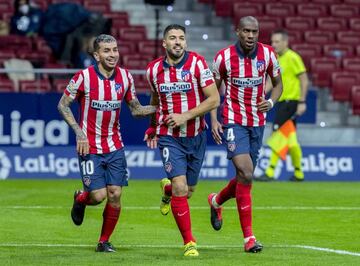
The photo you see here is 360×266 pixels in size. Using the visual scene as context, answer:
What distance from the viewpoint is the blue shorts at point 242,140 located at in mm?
12398

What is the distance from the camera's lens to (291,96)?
2106 cm

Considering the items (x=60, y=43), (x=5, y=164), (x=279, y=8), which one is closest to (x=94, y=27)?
(x=60, y=43)

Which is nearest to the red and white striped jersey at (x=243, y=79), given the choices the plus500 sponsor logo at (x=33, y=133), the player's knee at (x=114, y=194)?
the player's knee at (x=114, y=194)

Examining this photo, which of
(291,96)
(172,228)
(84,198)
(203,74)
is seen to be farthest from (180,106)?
(291,96)

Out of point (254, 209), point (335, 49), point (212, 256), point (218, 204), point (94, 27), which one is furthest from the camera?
point (335, 49)

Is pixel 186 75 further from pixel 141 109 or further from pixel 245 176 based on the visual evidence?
pixel 245 176

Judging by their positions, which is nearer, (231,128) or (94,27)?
(231,128)

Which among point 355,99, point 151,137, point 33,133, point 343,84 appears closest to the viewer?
point 151,137

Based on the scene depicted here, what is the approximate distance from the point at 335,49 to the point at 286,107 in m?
6.10

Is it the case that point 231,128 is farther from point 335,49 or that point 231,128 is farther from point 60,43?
point 335,49

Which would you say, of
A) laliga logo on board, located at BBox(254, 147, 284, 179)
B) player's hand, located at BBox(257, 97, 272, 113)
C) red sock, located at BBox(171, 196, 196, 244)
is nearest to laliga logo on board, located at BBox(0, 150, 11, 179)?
laliga logo on board, located at BBox(254, 147, 284, 179)

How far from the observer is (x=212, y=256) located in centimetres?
1153

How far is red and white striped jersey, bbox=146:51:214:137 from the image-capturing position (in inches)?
469

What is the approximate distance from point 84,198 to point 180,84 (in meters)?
1.53
